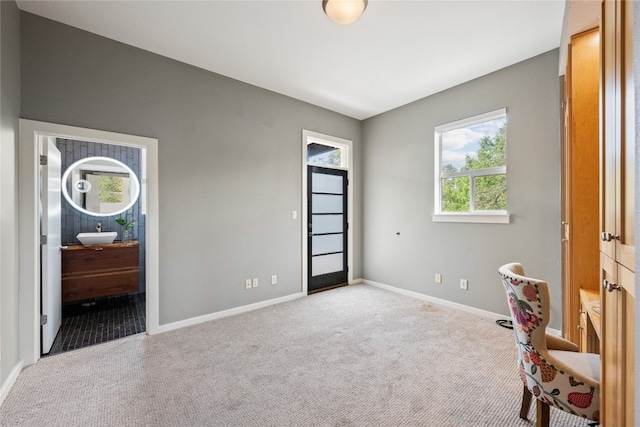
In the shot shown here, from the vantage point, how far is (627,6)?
78 cm

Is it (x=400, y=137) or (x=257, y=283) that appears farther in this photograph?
(x=400, y=137)

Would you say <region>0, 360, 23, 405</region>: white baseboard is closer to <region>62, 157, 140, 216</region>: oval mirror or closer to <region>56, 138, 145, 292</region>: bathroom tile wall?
<region>56, 138, 145, 292</region>: bathroom tile wall

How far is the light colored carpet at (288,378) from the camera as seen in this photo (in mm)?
1684

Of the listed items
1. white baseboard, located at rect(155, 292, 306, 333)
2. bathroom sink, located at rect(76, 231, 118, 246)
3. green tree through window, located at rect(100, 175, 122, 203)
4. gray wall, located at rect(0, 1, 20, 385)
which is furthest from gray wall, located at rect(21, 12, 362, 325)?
green tree through window, located at rect(100, 175, 122, 203)

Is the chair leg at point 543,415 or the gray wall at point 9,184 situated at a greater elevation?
the gray wall at point 9,184

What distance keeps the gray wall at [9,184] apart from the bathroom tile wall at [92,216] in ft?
6.19

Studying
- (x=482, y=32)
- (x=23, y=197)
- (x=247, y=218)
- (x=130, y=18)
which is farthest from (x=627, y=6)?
(x=23, y=197)

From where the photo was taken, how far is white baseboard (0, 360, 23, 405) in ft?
5.99

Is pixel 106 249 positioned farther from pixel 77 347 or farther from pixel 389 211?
pixel 389 211

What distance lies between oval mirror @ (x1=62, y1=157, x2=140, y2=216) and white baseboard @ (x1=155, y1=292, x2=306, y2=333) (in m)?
2.24

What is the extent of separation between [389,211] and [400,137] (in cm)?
113

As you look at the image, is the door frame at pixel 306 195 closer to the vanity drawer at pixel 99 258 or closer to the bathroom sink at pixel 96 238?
the vanity drawer at pixel 99 258

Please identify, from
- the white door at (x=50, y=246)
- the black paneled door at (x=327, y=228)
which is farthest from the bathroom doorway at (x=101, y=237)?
the black paneled door at (x=327, y=228)

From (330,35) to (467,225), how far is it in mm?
2613
